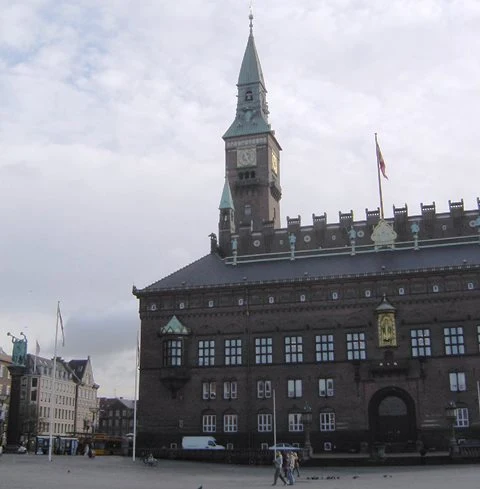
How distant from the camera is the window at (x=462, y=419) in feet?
190

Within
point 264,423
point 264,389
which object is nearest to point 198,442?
point 264,423

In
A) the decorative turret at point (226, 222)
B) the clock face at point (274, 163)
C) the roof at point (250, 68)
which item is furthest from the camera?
the roof at point (250, 68)

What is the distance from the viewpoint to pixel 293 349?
6444 centimetres

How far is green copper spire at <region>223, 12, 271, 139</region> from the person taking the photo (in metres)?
87.4

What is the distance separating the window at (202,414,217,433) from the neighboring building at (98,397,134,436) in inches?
4113

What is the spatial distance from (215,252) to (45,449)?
26275 millimetres

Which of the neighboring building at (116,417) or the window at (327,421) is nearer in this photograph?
the window at (327,421)

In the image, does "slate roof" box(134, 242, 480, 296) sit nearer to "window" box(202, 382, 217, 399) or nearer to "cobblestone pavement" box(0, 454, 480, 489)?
"window" box(202, 382, 217, 399)

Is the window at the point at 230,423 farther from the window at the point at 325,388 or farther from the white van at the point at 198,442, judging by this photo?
the window at the point at 325,388

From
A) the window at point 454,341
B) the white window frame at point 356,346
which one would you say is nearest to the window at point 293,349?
the white window frame at point 356,346

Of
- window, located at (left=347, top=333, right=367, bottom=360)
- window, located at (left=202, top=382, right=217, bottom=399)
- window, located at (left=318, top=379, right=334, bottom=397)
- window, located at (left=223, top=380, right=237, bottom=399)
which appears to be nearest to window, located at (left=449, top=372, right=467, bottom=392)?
window, located at (left=347, top=333, right=367, bottom=360)

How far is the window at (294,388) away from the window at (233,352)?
528 cm

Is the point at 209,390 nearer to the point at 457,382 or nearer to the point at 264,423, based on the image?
the point at 264,423

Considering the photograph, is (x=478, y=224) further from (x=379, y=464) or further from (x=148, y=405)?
(x=148, y=405)
